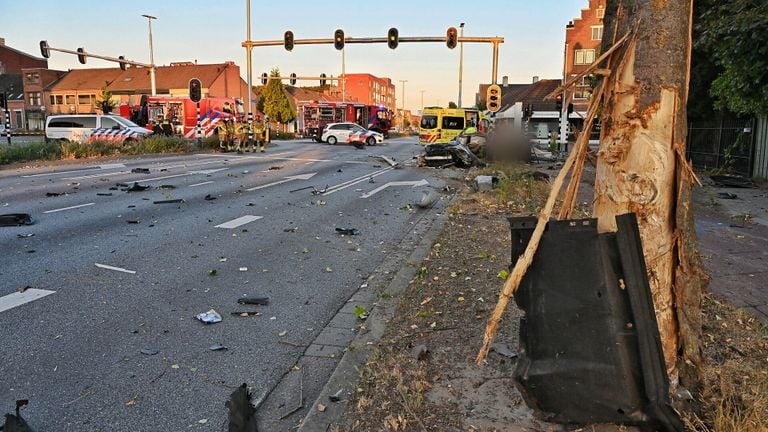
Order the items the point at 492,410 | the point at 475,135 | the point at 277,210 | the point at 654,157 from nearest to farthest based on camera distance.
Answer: the point at 654,157
the point at 492,410
the point at 277,210
the point at 475,135

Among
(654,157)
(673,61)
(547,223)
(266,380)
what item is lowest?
(266,380)

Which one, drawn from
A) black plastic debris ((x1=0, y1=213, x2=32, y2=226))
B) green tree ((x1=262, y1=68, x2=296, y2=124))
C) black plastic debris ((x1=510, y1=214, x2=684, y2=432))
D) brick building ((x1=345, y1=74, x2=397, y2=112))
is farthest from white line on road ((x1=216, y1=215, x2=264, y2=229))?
brick building ((x1=345, y1=74, x2=397, y2=112))

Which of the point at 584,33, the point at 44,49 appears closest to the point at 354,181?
the point at 44,49

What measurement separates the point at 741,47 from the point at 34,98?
3637 inches

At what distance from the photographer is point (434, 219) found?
10.2 m

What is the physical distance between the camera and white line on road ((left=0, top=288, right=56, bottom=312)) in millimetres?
5023

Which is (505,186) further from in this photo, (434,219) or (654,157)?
(654,157)

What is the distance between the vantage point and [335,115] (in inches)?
1807

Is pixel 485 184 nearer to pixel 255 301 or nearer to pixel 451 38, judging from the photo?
pixel 255 301

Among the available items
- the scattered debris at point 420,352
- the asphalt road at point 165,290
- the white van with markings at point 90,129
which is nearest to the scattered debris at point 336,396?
the asphalt road at point 165,290

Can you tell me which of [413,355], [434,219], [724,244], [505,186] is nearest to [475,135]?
[505,186]

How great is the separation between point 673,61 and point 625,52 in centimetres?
22

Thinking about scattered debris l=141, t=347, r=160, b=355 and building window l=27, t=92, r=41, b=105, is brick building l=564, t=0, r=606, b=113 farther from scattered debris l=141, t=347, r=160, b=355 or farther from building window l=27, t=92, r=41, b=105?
building window l=27, t=92, r=41, b=105

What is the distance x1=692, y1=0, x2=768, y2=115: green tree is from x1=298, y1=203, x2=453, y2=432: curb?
32.6 feet
